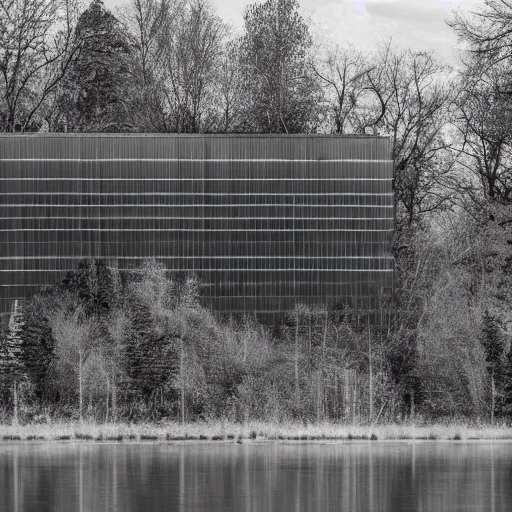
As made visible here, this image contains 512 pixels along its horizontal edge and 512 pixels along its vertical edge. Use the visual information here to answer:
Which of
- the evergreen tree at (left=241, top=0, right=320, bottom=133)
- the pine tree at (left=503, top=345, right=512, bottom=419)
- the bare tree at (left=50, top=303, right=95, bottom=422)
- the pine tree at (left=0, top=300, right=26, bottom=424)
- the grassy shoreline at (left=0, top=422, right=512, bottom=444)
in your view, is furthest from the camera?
the evergreen tree at (left=241, top=0, right=320, bottom=133)

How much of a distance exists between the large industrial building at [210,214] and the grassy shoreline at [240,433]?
19.8m

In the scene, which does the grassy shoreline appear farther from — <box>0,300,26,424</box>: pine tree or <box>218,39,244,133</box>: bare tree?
<box>218,39,244,133</box>: bare tree

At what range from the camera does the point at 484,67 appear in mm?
35812

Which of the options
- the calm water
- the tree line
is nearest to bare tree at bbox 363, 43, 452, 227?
the tree line

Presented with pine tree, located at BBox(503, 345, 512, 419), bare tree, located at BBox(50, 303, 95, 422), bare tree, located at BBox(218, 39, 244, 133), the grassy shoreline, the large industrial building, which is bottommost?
the grassy shoreline

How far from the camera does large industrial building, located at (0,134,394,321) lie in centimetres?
6200

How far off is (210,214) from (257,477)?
33.3 meters

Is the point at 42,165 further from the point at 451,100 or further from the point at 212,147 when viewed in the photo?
the point at 451,100

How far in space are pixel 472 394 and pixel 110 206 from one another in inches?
887

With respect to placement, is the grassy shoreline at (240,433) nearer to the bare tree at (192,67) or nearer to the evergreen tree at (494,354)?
the evergreen tree at (494,354)

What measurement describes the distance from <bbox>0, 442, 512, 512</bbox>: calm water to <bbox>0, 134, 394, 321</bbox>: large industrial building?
23.7m

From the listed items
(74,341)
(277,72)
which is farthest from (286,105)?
(74,341)

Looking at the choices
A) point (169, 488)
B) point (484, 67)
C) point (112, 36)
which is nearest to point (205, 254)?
point (112, 36)

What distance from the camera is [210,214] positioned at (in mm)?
62750
